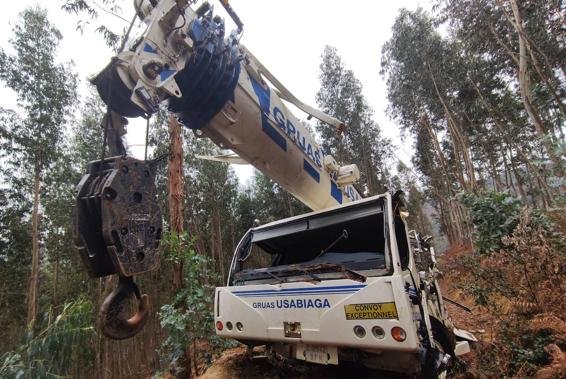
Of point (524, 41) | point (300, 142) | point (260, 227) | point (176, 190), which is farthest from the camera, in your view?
point (524, 41)

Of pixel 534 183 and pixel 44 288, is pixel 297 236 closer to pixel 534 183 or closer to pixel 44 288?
pixel 44 288

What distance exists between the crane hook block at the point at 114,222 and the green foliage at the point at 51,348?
9.98 ft

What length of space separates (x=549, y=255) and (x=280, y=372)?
396 cm

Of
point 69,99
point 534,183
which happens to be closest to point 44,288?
point 69,99

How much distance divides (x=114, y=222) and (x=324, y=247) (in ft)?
8.35

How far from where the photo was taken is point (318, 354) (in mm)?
2648

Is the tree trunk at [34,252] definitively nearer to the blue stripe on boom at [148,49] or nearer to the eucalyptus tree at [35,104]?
the eucalyptus tree at [35,104]

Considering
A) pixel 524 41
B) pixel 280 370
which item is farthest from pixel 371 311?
pixel 524 41

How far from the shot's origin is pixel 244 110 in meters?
2.72

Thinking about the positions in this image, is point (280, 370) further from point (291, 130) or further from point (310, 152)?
point (291, 130)

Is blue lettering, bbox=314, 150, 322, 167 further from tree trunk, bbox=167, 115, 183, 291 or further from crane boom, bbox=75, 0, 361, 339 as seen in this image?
tree trunk, bbox=167, 115, 183, 291

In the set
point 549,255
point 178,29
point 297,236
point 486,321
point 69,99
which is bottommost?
point 486,321

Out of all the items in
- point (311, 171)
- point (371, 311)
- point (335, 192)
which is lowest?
point (371, 311)

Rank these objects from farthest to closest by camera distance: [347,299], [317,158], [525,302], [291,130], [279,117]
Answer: [525,302] < [317,158] < [291,130] < [279,117] < [347,299]
